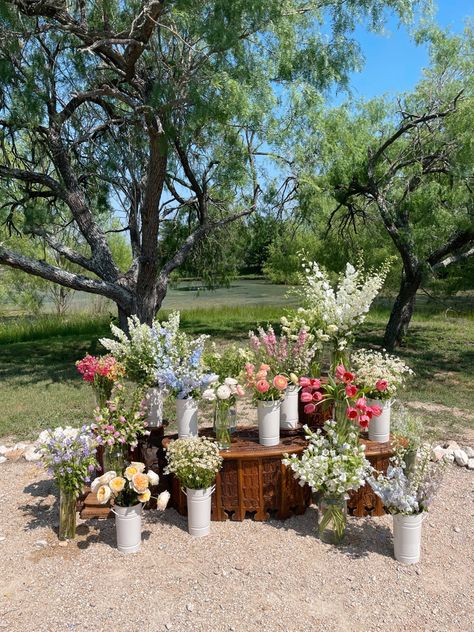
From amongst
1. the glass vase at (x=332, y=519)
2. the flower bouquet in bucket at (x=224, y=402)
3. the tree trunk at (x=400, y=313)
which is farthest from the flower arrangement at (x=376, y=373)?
the tree trunk at (x=400, y=313)

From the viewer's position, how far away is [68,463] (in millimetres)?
3486

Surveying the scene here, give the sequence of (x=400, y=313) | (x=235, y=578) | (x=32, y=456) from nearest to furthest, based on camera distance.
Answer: (x=235, y=578)
(x=32, y=456)
(x=400, y=313)

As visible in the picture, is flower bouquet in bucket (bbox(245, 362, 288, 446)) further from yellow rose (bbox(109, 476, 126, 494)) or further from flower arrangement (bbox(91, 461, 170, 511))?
yellow rose (bbox(109, 476, 126, 494))

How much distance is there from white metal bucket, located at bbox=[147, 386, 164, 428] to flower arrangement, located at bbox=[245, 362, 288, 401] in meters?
0.71

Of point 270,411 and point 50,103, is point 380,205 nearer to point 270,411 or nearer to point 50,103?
point 50,103

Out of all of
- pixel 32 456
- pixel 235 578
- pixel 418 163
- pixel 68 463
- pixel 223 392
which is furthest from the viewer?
pixel 418 163

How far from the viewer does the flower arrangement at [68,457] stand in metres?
3.49

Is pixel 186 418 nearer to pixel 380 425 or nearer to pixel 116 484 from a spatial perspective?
pixel 116 484

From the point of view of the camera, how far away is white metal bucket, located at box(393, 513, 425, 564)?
3.26 m

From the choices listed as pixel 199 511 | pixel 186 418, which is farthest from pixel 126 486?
pixel 186 418

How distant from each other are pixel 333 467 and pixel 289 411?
794 millimetres

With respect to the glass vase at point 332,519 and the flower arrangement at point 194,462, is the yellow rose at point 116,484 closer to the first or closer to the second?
the flower arrangement at point 194,462

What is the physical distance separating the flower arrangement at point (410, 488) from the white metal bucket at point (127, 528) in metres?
1.48

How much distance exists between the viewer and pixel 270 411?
12.8 ft
